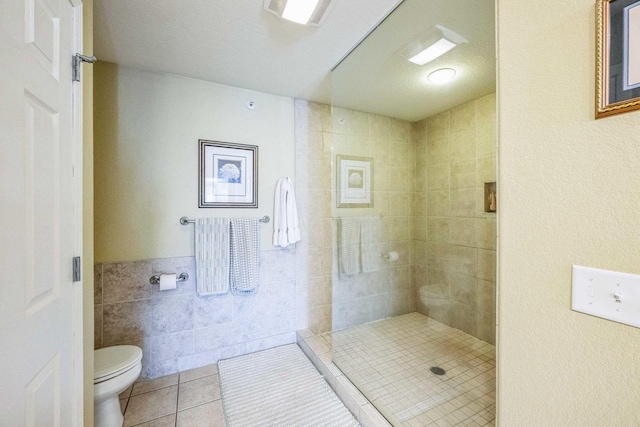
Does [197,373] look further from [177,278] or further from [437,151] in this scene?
[437,151]

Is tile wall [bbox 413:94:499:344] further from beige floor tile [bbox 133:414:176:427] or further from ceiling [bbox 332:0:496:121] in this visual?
beige floor tile [bbox 133:414:176:427]

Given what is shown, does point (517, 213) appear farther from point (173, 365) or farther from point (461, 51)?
point (173, 365)

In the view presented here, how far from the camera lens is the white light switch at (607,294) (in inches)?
22.7

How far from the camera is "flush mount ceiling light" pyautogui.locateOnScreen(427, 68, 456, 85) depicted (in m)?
1.85

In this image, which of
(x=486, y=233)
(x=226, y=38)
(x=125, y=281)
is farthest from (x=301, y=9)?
(x=125, y=281)

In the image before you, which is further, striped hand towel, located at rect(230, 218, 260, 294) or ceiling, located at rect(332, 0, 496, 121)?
striped hand towel, located at rect(230, 218, 260, 294)

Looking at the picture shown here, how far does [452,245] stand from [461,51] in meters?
1.49

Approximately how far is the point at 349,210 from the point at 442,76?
1302 millimetres

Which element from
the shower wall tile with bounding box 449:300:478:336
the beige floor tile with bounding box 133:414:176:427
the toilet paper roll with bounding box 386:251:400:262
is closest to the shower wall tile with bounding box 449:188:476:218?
the toilet paper roll with bounding box 386:251:400:262

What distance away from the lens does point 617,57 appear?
59 centimetres
